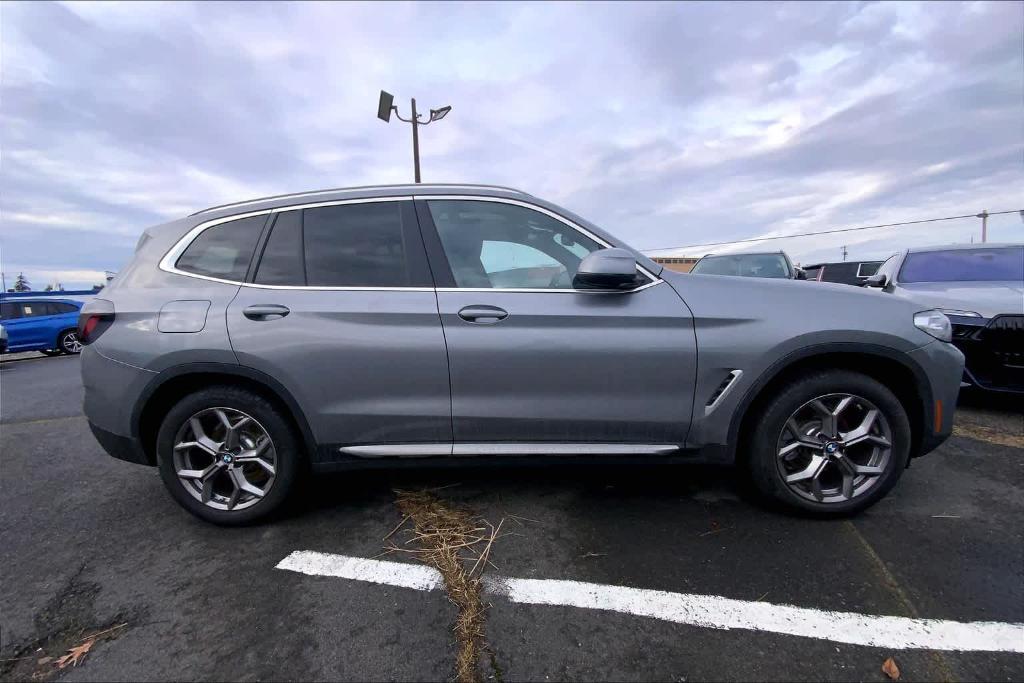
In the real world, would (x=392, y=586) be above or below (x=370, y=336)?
below

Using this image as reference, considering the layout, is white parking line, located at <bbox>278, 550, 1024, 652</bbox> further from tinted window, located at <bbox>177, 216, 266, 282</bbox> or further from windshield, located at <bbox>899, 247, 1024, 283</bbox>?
windshield, located at <bbox>899, 247, 1024, 283</bbox>

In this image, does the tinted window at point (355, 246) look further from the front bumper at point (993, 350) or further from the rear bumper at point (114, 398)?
the front bumper at point (993, 350)

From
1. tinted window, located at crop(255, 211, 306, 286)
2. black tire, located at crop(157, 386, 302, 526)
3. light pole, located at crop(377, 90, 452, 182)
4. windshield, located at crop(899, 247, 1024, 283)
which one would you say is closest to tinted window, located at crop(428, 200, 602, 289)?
tinted window, located at crop(255, 211, 306, 286)

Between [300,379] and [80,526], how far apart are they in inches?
64.6

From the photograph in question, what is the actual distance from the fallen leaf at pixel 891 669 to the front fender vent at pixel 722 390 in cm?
109

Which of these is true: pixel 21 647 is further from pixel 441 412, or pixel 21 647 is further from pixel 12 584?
pixel 441 412

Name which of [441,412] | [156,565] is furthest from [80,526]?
[441,412]

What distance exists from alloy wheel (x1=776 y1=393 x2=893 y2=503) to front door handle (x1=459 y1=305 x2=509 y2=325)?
1.55 meters

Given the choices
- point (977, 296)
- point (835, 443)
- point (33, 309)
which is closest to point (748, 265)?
point (977, 296)

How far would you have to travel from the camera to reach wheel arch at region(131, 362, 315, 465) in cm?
236

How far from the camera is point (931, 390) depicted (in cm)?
236

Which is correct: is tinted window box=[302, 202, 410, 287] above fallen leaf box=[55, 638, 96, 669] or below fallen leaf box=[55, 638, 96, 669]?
above

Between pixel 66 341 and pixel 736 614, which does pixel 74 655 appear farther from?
pixel 66 341

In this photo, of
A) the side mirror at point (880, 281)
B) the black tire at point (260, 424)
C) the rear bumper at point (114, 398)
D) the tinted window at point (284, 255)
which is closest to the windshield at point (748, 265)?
the side mirror at point (880, 281)
